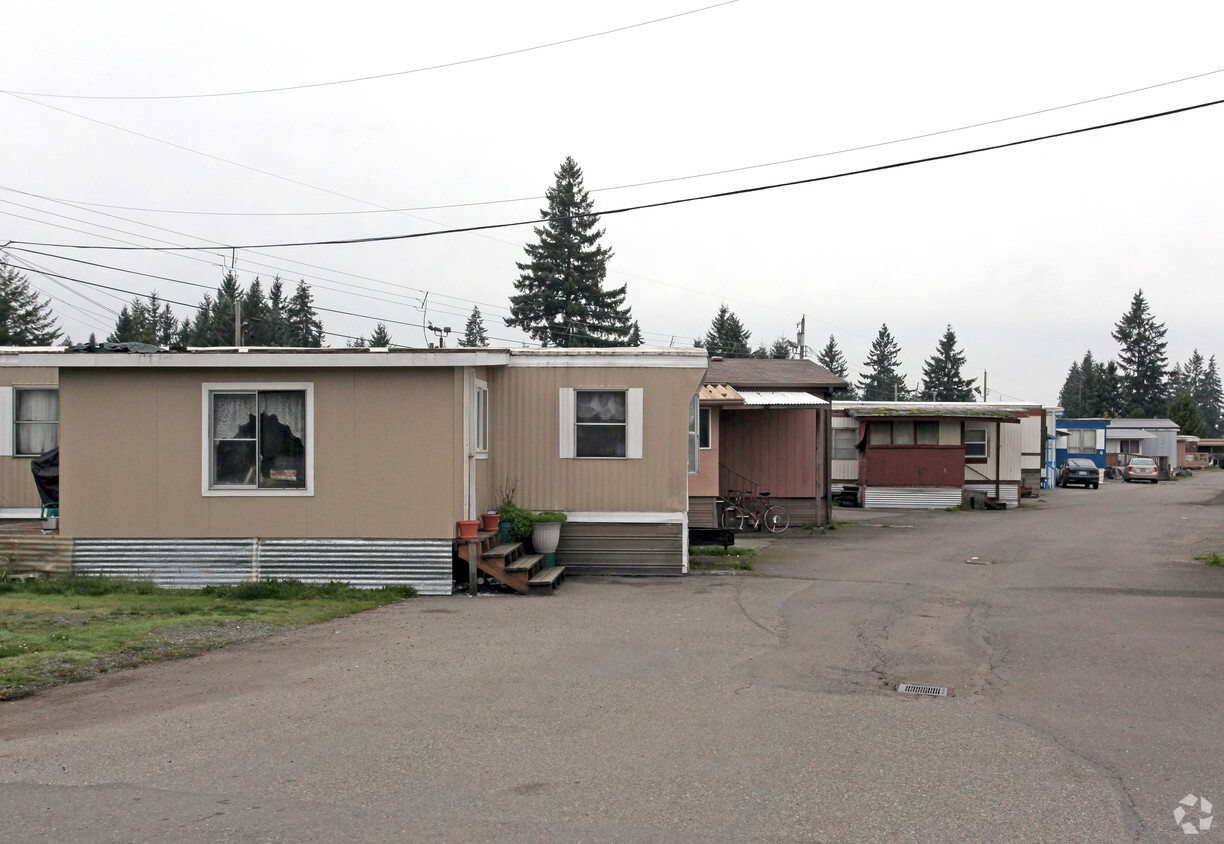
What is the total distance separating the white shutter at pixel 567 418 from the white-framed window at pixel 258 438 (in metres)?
3.80

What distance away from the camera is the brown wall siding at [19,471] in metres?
16.1

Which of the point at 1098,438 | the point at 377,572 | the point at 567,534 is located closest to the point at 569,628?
the point at 377,572

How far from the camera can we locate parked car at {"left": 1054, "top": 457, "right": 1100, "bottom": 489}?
46.2m

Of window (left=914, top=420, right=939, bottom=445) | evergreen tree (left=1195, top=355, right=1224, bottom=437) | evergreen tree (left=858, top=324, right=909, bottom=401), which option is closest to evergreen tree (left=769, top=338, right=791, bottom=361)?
evergreen tree (left=858, top=324, right=909, bottom=401)

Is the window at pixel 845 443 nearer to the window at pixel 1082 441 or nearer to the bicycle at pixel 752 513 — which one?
the bicycle at pixel 752 513

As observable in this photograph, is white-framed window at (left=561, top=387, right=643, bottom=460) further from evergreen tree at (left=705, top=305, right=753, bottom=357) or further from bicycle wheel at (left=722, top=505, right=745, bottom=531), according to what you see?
evergreen tree at (left=705, top=305, right=753, bottom=357)

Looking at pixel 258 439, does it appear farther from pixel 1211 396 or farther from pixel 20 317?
pixel 1211 396

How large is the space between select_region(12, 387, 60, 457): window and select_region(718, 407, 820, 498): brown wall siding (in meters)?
14.5

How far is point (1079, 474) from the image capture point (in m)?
46.3

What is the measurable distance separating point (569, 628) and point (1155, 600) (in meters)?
8.00

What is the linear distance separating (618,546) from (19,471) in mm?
10109

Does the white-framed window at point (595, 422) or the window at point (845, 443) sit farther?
the window at point (845, 443)

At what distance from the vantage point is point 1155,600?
12781 millimetres

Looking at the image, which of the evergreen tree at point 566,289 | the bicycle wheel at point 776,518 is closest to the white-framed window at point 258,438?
the bicycle wheel at point 776,518
